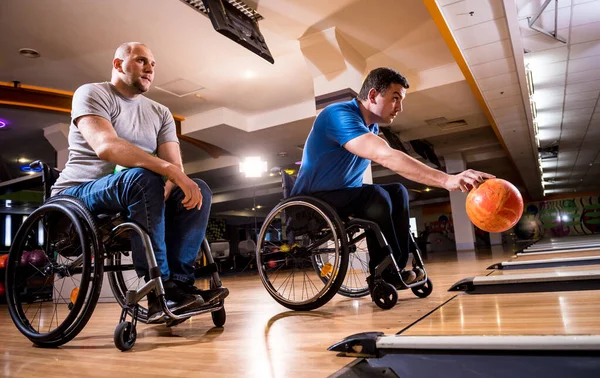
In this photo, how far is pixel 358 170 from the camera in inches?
85.3

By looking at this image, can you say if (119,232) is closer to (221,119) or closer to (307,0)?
(307,0)

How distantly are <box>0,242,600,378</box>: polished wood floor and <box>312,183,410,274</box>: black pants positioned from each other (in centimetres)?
26

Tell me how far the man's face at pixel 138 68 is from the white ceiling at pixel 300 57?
11.2ft

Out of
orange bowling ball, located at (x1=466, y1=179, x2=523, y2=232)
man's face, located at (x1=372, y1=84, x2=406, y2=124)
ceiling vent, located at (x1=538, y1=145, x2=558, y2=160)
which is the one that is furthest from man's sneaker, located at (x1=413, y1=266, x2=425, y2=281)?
ceiling vent, located at (x1=538, y1=145, x2=558, y2=160)

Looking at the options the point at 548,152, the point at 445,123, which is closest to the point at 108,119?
the point at 445,123

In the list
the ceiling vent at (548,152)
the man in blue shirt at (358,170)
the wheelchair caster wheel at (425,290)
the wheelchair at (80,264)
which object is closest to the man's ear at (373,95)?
the man in blue shirt at (358,170)

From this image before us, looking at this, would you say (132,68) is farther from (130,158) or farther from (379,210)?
(379,210)

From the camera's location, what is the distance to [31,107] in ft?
22.0

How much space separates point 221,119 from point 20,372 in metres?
7.21

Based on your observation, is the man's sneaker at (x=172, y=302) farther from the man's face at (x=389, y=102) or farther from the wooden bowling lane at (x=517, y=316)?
the man's face at (x=389, y=102)

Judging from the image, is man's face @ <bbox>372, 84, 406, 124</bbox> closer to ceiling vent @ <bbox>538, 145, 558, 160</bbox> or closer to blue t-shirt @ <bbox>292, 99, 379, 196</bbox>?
blue t-shirt @ <bbox>292, 99, 379, 196</bbox>

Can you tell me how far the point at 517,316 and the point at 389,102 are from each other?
1183 millimetres

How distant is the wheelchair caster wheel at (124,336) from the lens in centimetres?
130

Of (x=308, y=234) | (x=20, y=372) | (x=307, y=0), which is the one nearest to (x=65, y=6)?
(x=307, y=0)
